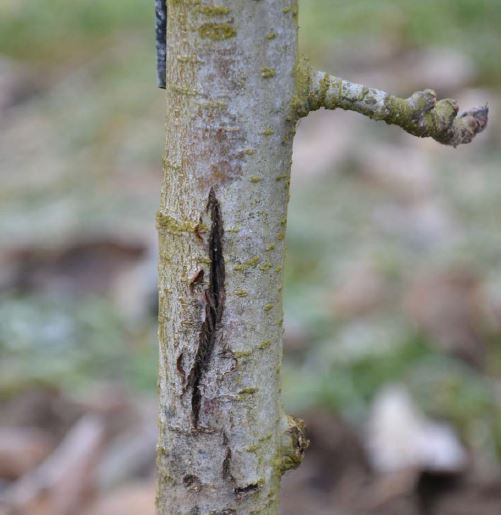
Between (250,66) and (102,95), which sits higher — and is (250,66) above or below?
below

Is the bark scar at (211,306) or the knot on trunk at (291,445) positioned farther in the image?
the knot on trunk at (291,445)

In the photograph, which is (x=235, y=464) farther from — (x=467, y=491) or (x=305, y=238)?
(x=305, y=238)

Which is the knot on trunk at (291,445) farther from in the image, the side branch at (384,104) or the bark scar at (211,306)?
the side branch at (384,104)

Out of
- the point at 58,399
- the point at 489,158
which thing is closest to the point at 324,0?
the point at 489,158

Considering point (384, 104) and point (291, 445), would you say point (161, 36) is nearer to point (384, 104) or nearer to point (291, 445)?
point (384, 104)

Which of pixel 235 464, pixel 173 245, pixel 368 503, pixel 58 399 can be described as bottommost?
pixel 368 503

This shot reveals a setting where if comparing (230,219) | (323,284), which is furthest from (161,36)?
(323,284)

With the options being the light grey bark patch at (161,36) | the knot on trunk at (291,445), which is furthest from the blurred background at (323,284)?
the light grey bark patch at (161,36)
